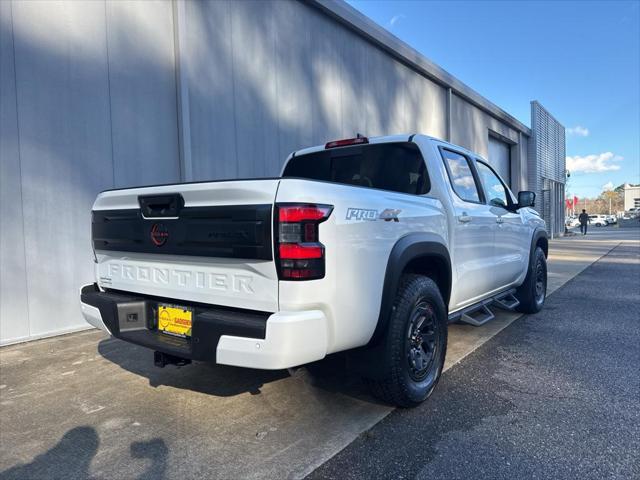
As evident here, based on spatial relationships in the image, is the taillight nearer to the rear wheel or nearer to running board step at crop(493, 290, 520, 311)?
the rear wheel

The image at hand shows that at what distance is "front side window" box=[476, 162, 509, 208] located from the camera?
4648 mm

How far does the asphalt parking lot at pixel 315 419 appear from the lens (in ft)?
8.06

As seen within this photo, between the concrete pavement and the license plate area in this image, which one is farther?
the license plate area

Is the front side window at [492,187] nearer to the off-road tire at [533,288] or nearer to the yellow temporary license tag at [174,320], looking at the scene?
the off-road tire at [533,288]

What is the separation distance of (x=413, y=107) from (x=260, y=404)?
11258 mm

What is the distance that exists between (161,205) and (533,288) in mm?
5015

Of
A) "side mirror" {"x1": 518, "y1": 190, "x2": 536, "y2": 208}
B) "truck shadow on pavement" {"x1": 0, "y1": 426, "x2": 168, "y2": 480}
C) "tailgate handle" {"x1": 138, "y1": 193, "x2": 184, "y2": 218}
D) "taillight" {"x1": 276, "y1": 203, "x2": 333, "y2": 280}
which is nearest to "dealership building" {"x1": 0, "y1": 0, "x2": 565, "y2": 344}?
"truck shadow on pavement" {"x1": 0, "y1": 426, "x2": 168, "y2": 480}

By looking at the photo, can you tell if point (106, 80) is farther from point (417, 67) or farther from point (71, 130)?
point (417, 67)

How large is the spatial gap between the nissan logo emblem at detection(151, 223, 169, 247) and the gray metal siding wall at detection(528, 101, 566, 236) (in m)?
24.3

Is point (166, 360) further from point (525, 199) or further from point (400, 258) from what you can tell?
point (525, 199)

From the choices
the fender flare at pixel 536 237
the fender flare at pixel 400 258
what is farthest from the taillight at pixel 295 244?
the fender flare at pixel 536 237

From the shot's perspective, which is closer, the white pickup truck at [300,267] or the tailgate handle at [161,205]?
the white pickup truck at [300,267]

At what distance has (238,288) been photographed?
7.92ft

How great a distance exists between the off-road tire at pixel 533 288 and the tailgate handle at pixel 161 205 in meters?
4.75
